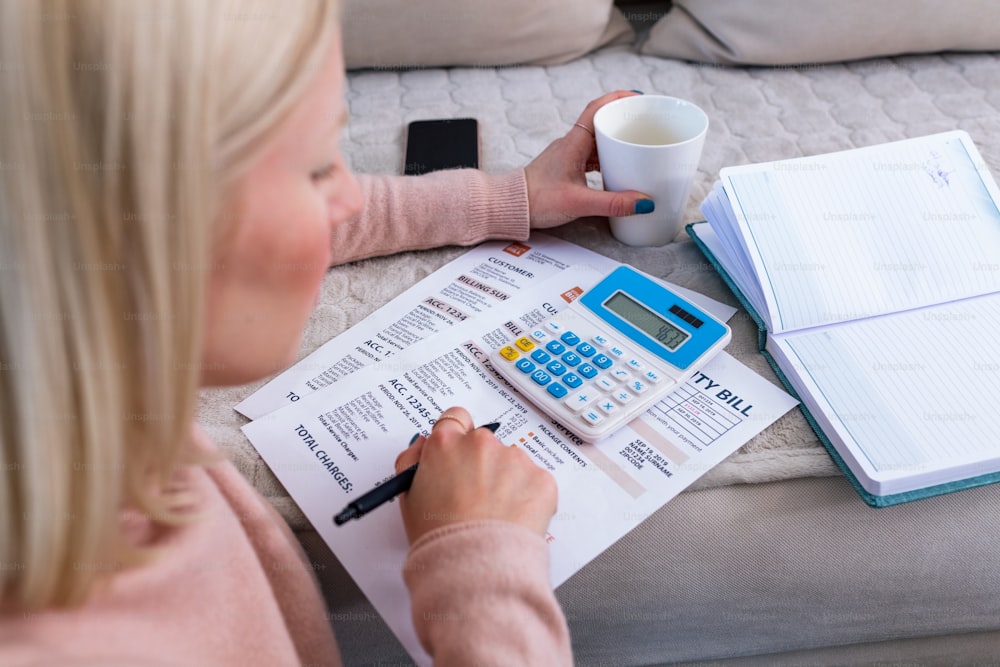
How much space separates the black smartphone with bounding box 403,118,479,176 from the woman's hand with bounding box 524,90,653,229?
11cm

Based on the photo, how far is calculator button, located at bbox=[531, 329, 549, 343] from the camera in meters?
0.62

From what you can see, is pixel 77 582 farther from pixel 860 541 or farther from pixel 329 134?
pixel 860 541

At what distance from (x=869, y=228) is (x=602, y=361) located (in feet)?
0.87

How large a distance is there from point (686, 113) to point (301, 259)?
45 centimetres

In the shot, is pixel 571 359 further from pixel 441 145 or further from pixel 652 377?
pixel 441 145

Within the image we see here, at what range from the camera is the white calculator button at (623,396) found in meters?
0.57

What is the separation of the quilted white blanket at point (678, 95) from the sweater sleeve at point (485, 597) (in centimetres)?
24

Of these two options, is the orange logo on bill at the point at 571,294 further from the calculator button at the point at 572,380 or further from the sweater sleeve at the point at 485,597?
the sweater sleeve at the point at 485,597

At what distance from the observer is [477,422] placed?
0.58 metres

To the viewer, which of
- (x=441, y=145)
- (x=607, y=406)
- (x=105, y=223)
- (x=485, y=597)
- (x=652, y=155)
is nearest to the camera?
(x=105, y=223)

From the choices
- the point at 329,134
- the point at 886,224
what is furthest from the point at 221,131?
the point at 886,224

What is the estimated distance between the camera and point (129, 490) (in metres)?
0.38

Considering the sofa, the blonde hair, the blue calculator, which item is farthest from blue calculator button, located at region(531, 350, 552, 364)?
→ the blonde hair

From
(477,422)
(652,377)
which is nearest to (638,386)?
(652,377)
